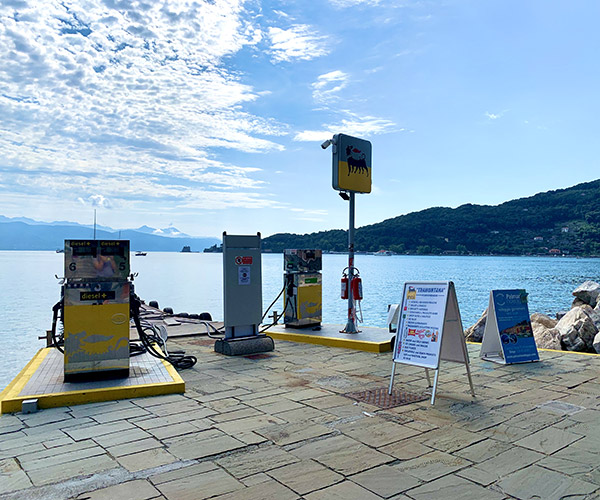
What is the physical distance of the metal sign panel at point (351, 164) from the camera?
988 centimetres

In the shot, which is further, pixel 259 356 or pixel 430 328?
pixel 259 356

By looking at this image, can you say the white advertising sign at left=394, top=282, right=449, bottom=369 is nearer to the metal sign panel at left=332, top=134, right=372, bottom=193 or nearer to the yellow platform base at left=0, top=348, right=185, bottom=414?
the yellow platform base at left=0, top=348, right=185, bottom=414

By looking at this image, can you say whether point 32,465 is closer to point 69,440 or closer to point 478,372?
point 69,440

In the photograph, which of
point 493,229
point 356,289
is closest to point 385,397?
point 356,289

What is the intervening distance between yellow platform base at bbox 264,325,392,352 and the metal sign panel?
9.44 feet

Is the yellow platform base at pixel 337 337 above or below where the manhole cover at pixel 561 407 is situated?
above

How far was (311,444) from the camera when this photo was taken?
4609 mm

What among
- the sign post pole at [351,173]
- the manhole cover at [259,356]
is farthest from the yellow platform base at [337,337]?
the manhole cover at [259,356]

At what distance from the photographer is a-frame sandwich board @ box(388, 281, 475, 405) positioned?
6133 mm

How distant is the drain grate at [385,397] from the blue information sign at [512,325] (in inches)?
110

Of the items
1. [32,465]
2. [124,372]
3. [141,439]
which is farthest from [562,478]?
Answer: [124,372]

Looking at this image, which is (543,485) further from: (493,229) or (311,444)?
(493,229)

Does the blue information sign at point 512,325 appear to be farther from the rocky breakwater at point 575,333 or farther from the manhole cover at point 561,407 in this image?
the rocky breakwater at point 575,333

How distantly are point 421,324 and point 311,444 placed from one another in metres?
2.41
